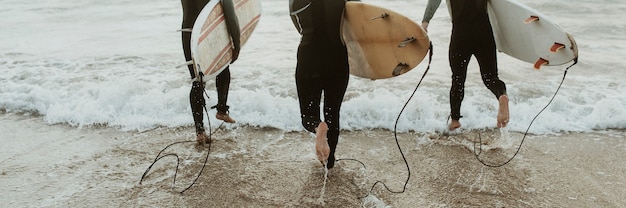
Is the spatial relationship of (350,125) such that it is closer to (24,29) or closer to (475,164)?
(475,164)

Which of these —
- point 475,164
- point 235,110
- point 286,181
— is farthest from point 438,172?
point 235,110

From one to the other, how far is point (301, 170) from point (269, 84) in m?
2.68

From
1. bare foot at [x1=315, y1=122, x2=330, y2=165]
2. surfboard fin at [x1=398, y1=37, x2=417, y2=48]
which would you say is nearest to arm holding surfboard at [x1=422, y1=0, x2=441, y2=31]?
surfboard fin at [x1=398, y1=37, x2=417, y2=48]

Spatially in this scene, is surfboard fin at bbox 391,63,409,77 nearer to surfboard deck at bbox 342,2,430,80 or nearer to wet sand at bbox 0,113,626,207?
surfboard deck at bbox 342,2,430,80

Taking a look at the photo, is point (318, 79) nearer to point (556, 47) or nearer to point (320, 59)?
point (320, 59)

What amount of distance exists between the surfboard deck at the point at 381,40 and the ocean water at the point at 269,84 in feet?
3.83

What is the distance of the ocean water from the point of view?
486cm

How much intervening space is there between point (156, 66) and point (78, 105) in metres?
2.07

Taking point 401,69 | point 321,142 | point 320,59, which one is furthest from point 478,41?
point 321,142

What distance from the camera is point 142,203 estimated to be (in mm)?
3254

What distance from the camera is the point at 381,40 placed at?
351cm

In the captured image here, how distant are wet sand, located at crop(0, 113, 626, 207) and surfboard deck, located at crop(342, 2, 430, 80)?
0.80m

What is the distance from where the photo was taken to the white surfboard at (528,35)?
146 inches

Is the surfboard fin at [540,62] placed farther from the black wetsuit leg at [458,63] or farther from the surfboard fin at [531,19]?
the black wetsuit leg at [458,63]
